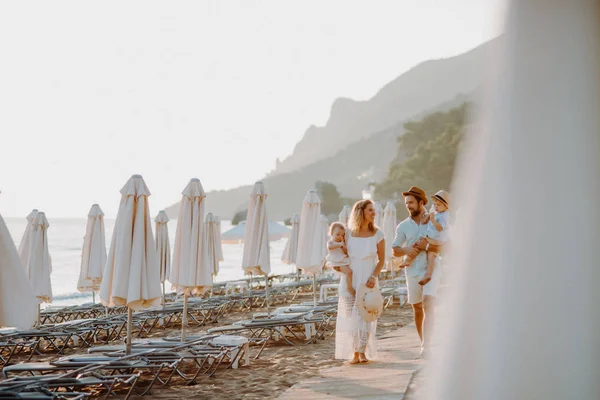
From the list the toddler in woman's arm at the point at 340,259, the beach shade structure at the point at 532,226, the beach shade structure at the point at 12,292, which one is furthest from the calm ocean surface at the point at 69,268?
the beach shade structure at the point at 532,226

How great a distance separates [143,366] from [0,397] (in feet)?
7.51

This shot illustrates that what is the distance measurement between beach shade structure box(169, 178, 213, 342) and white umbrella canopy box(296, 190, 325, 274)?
2.76 metres

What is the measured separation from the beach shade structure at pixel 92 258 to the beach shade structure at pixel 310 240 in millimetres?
4271

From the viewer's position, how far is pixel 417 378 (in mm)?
5293

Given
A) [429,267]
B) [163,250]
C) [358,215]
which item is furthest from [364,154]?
[429,267]

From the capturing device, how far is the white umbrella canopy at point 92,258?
12797 mm

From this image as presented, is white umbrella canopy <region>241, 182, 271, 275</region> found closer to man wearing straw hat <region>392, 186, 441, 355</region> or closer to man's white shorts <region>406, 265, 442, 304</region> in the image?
A: man wearing straw hat <region>392, 186, 441, 355</region>

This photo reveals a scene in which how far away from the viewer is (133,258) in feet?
23.2

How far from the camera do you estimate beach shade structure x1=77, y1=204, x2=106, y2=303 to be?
42.0 feet

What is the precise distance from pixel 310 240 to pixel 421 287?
5.09 metres

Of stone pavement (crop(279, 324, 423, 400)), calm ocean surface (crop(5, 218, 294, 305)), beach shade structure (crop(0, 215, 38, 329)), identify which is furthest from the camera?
calm ocean surface (crop(5, 218, 294, 305))

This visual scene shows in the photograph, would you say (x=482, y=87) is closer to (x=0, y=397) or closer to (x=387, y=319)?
(x=0, y=397)

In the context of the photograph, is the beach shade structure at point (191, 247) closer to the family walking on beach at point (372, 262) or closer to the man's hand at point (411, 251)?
the family walking on beach at point (372, 262)

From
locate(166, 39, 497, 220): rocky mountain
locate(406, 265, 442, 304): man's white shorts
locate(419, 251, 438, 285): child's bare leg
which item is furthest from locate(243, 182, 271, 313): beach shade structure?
locate(166, 39, 497, 220): rocky mountain
